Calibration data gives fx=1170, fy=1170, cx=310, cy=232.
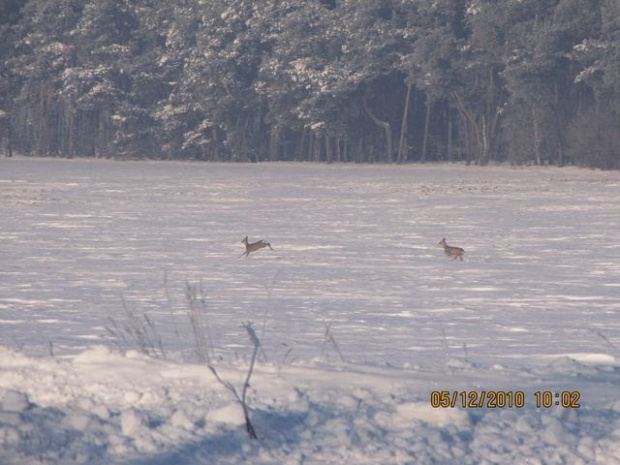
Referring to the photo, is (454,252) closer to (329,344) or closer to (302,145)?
(329,344)

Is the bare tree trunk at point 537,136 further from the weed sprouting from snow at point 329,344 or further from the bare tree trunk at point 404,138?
the weed sprouting from snow at point 329,344

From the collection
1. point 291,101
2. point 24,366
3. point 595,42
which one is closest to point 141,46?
point 291,101

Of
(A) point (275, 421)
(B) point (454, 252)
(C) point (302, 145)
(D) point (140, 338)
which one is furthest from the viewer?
(C) point (302, 145)

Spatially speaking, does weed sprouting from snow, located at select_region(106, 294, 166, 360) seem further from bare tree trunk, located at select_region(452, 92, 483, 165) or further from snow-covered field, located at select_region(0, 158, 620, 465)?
bare tree trunk, located at select_region(452, 92, 483, 165)

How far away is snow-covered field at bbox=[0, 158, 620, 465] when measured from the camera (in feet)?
19.2

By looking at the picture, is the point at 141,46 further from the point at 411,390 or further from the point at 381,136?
the point at 411,390

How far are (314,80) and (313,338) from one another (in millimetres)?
64111

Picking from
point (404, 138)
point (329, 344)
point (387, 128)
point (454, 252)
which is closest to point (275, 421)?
point (329, 344)

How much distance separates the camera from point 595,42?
202ft
